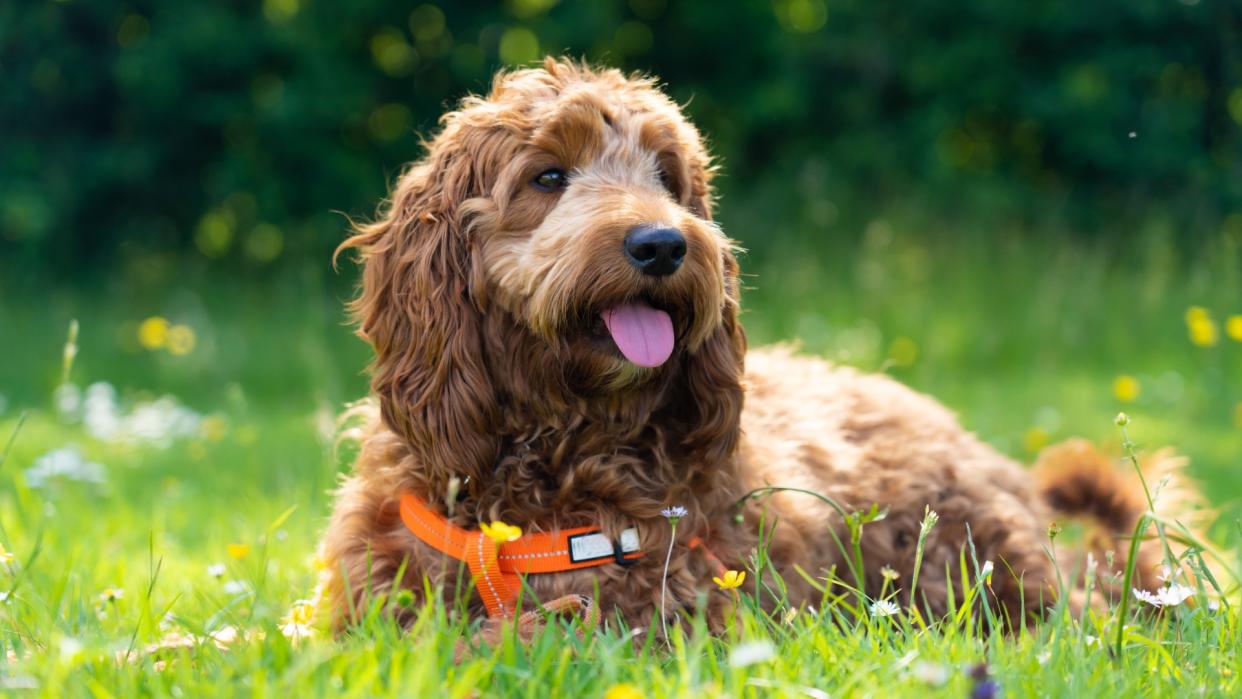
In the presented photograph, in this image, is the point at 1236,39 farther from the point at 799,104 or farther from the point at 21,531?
the point at 21,531

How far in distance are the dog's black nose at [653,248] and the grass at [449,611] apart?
0.80 meters

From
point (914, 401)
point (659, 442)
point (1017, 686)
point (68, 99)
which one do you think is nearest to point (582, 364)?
point (659, 442)

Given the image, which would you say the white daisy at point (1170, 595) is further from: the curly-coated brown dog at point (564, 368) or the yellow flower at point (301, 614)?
the yellow flower at point (301, 614)

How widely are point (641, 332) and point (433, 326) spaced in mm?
537

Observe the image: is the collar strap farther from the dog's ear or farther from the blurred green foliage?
the blurred green foliage

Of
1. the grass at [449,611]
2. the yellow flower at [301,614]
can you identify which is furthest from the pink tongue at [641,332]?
the yellow flower at [301,614]

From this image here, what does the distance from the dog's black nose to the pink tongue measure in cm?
14

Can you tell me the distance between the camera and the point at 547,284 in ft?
9.61

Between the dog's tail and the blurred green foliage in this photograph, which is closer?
the dog's tail

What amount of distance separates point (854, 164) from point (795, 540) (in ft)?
29.5

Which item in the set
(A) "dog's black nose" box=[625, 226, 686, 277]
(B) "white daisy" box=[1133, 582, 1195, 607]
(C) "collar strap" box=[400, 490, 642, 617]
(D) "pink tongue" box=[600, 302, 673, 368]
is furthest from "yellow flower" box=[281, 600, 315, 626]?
(B) "white daisy" box=[1133, 582, 1195, 607]

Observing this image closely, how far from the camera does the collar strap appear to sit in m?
2.92

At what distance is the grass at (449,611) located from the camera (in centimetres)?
240

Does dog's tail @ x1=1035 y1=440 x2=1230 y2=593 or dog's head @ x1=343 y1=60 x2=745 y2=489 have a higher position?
dog's head @ x1=343 y1=60 x2=745 y2=489
